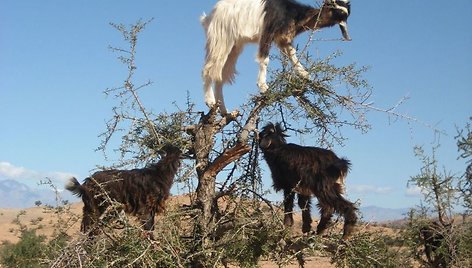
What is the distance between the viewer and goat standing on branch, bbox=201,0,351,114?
6301 millimetres

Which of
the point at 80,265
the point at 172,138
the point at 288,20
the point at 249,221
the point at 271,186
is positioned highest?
the point at 288,20

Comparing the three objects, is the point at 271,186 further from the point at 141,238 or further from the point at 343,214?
the point at 141,238

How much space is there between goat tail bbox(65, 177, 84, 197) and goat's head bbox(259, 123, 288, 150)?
175cm

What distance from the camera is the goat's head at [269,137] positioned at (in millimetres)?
6043

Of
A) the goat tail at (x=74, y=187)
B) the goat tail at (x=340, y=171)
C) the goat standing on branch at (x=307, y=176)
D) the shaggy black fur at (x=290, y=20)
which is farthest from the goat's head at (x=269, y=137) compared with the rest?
the goat tail at (x=74, y=187)

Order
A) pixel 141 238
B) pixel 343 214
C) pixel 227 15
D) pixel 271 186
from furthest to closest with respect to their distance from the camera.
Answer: pixel 227 15, pixel 271 186, pixel 343 214, pixel 141 238

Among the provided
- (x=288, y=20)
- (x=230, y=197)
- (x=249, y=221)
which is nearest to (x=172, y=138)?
(x=230, y=197)

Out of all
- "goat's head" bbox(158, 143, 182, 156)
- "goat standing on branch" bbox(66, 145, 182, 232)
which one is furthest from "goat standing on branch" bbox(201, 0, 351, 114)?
"goat standing on branch" bbox(66, 145, 182, 232)

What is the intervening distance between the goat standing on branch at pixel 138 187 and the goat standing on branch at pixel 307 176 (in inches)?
36.1

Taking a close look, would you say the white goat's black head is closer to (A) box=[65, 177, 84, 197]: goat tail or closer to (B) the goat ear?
(B) the goat ear

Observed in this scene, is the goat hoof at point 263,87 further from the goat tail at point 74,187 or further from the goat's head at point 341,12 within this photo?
the goat tail at point 74,187

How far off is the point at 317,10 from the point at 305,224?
6.86ft

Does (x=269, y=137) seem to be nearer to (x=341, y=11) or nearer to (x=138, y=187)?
(x=138, y=187)

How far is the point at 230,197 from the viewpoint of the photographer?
589 centimetres
